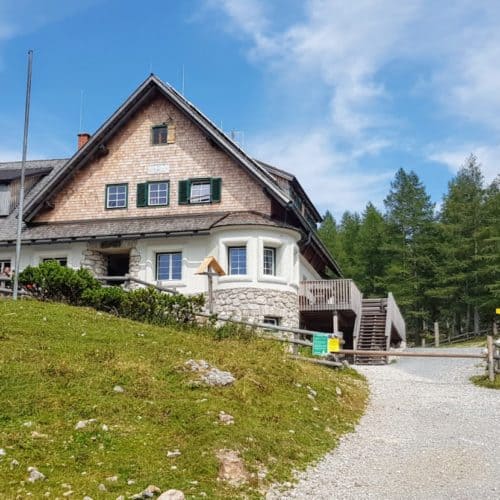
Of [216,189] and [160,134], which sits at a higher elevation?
[160,134]

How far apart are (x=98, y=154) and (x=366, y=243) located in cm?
3326

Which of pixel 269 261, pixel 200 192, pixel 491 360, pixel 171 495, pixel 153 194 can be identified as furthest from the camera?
pixel 153 194

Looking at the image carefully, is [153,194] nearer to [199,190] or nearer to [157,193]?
[157,193]

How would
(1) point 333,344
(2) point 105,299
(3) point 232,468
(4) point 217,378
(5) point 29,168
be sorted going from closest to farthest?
(3) point 232,468
(4) point 217,378
(1) point 333,344
(2) point 105,299
(5) point 29,168

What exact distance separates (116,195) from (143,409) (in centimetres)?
1949

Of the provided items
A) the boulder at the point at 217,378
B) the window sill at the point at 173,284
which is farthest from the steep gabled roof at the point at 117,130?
the boulder at the point at 217,378

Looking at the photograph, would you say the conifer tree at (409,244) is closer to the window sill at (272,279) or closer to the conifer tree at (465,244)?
the conifer tree at (465,244)

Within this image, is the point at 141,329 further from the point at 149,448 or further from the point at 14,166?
the point at 14,166

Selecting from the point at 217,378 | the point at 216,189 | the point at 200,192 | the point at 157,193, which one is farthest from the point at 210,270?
the point at 217,378

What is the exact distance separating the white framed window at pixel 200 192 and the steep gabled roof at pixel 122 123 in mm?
1597

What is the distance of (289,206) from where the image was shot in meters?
28.3

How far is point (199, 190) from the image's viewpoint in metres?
30.2

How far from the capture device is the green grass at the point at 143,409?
1041 centimetres

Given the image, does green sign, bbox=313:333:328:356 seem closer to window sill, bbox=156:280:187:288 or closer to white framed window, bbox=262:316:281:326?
white framed window, bbox=262:316:281:326
